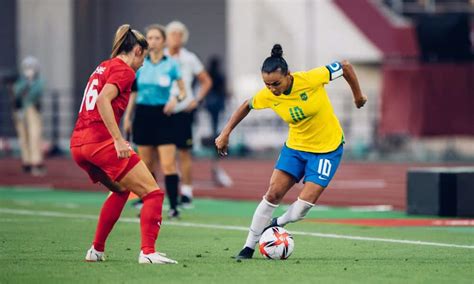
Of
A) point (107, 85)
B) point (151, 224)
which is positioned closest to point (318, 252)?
point (151, 224)

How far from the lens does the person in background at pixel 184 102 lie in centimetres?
1675

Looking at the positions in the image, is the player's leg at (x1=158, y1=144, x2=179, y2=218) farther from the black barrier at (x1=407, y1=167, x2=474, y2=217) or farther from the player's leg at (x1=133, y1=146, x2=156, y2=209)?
the black barrier at (x1=407, y1=167, x2=474, y2=217)

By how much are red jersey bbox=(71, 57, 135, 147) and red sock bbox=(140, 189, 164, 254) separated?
1.98ft

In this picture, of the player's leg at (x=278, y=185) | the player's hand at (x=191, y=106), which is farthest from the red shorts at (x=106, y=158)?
the player's hand at (x=191, y=106)

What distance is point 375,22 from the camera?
1266 inches

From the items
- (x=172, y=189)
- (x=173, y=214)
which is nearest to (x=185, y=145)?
(x=172, y=189)

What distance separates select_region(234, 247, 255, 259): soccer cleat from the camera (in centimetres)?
1130

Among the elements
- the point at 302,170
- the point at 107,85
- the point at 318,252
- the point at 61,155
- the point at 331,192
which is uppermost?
the point at 107,85

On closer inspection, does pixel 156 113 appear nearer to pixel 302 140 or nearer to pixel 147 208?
pixel 302 140

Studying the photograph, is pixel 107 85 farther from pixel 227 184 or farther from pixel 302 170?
pixel 227 184

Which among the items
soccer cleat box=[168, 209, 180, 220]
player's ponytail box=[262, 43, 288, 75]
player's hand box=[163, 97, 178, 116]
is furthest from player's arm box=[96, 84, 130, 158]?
player's hand box=[163, 97, 178, 116]

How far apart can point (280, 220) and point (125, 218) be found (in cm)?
453

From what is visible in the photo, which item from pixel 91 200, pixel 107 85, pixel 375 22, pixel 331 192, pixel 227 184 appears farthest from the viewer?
pixel 375 22

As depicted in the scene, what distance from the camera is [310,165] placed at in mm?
11547
